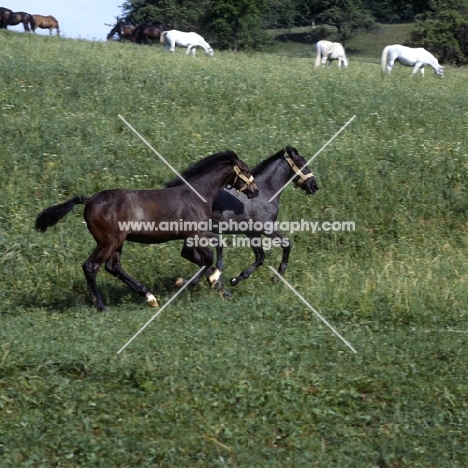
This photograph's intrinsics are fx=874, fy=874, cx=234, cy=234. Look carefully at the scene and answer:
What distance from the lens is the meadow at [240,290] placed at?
7.58m

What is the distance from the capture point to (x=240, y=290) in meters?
11.8

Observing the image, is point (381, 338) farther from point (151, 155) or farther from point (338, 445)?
point (151, 155)

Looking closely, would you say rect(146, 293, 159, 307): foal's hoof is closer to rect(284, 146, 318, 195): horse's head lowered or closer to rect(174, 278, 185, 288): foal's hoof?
rect(174, 278, 185, 288): foal's hoof

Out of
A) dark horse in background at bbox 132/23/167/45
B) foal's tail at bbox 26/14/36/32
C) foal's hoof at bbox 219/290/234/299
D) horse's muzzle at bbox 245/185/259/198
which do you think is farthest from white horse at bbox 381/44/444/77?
foal's hoof at bbox 219/290/234/299

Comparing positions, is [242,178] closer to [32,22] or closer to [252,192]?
[252,192]

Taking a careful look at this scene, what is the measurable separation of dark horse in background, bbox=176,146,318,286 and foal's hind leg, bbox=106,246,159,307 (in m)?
1.38

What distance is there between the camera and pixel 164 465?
23.5ft

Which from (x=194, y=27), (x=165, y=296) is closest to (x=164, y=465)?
(x=165, y=296)

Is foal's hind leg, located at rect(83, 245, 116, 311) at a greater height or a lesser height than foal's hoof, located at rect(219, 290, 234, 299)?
greater

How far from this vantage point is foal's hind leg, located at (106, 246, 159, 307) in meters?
10.7

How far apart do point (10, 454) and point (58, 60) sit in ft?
49.1

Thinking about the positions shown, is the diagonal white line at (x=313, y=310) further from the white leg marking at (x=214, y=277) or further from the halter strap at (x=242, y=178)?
the halter strap at (x=242, y=178)

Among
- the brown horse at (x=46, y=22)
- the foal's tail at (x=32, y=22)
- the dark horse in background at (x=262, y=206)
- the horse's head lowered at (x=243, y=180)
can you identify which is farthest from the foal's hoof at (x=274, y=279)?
the brown horse at (x=46, y=22)

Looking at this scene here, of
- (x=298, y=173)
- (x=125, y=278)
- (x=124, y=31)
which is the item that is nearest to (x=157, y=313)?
(x=125, y=278)
